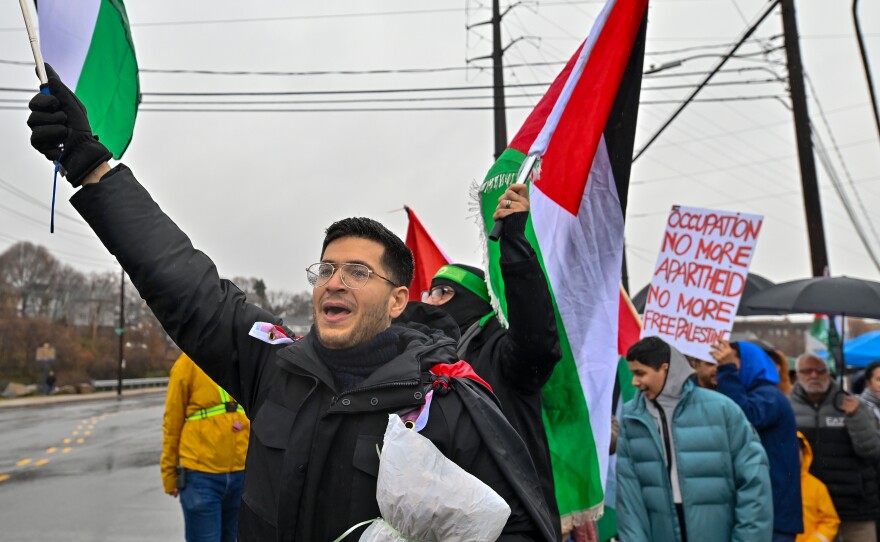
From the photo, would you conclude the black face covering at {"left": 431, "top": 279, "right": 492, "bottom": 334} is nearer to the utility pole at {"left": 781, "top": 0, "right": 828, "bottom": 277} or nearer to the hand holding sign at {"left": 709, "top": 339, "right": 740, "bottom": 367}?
the hand holding sign at {"left": 709, "top": 339, "right": 740, "bottom": 367}

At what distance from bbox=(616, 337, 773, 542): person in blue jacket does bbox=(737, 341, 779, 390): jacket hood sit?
105 centimetres

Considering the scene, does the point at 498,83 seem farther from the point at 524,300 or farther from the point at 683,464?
the point at 524,300

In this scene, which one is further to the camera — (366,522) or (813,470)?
(813,470)

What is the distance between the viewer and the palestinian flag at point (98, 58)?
106 inches

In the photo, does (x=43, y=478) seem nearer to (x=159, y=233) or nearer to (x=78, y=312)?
(x=159, y=233)

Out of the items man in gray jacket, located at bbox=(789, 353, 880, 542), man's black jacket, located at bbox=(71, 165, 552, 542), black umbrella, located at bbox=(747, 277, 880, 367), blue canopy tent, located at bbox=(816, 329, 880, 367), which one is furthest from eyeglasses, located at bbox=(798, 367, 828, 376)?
blue canopy tent, located at bbox=(816, 329, 880, 367)

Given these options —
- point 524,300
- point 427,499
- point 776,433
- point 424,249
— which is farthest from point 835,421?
point 427,499

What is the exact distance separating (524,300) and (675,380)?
207 cm

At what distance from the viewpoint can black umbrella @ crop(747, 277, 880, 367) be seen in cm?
728

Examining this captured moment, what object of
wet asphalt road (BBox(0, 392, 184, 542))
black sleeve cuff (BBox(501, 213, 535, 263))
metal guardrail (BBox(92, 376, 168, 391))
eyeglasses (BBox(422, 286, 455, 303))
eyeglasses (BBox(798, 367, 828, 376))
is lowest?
metal guardrail (BBox(92, 376, 168, 391))

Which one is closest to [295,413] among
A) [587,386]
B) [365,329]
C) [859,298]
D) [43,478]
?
[365,329]

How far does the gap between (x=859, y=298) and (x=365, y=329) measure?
6386mm

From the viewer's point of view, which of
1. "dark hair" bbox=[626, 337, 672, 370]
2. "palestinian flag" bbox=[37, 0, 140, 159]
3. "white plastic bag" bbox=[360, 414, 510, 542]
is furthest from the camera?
"dark hair" bbox=[626, 337, 672, 370]

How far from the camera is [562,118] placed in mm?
3859
